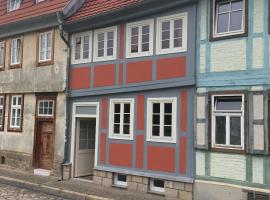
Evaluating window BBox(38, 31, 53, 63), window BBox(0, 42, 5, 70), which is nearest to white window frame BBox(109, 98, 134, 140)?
window BBox(38, 31, 53, 63)

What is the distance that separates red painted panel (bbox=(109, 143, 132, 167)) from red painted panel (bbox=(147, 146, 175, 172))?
87cm

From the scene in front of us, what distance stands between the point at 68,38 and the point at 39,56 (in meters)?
2.03

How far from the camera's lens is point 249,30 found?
33.8 ft

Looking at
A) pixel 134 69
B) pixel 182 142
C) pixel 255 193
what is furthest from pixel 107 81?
pixel 255 193

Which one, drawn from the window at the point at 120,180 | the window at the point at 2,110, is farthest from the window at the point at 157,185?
the window at the point at 2,110

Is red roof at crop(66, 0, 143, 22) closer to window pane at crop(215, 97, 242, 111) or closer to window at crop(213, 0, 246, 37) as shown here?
window at crop(213, 0, 246, 37)

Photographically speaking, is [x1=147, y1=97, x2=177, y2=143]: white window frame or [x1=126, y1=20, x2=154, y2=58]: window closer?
[x1=147, y1=97, x2=177, y2=143]: white window frame

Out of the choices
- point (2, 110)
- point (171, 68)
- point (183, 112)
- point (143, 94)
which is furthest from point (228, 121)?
point (2, 110)

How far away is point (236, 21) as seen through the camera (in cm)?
1070

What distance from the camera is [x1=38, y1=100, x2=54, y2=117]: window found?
1609cm

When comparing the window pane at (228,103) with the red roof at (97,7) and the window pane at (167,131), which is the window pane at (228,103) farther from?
the red roof at (97,7)

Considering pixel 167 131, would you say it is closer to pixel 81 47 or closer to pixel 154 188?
pixel 154 188

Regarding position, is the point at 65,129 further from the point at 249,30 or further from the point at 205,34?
the point at 249,30

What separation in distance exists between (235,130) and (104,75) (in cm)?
539
